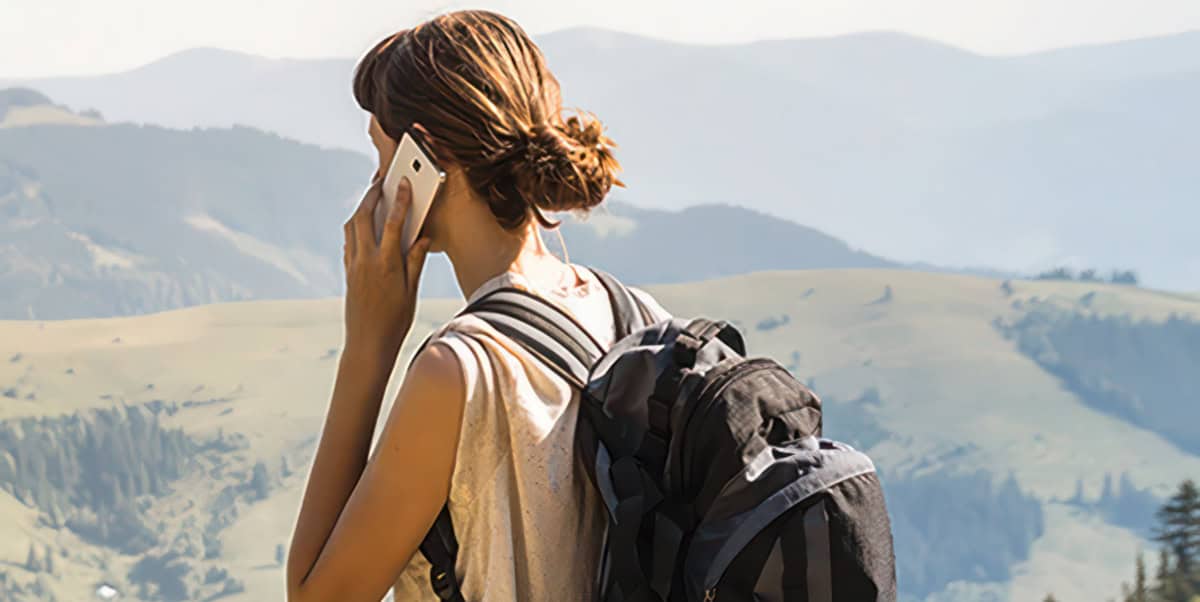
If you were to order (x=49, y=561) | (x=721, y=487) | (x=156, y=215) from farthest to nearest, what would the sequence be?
(x=156, y=215)
(x=49, y=561)
(x=721, y=487)

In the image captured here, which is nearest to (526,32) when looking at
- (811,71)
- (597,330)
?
(597,330)

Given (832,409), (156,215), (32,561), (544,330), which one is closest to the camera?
(544,330)

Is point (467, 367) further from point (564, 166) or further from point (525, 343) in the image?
point (564, 166)

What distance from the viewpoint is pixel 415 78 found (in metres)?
0.95

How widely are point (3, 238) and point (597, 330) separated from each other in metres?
35.5

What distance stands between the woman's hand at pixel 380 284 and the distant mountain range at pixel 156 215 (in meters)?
30.6

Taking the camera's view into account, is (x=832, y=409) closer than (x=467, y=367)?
No

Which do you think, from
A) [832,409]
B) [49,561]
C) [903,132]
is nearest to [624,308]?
[832,409]

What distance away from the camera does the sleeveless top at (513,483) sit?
90cm

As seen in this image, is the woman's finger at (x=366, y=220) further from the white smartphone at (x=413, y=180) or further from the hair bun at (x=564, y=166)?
the hair bun at (x=564, y=166)

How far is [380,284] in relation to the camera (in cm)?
103

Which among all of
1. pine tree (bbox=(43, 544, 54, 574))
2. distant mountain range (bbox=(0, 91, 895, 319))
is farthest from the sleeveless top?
distant mountain range (bbox=(0, 91, 895, 319))

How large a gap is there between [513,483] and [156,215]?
114 feet

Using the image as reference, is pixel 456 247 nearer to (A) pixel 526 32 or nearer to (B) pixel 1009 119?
(A) pixel 526 32
